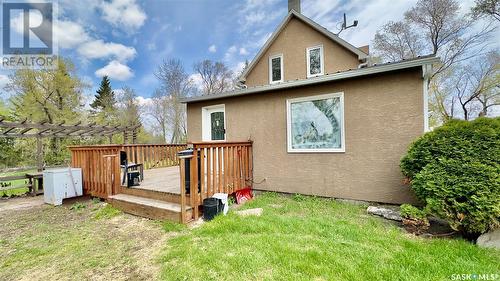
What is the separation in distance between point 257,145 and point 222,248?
3.34 meters

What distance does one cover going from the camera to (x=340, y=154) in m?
4.88

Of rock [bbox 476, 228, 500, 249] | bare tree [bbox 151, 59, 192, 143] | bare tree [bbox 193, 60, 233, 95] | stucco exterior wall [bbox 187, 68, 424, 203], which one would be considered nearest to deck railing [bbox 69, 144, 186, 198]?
stucco exterior wall [bbox 187, 68, 424, 203]

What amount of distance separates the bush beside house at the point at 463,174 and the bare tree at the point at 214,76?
809 inches

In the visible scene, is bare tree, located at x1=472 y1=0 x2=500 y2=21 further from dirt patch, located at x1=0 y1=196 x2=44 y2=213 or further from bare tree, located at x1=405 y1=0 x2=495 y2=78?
dirt patch, located at x1=0 y1=196 x2=44 y2=213

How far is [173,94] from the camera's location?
67.7 ft

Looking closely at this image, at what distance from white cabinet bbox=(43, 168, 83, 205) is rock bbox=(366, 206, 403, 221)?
23.1 feet

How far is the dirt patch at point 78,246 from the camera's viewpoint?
2.63 metres

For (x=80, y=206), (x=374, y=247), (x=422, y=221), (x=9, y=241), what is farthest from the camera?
(x=80, y=206)

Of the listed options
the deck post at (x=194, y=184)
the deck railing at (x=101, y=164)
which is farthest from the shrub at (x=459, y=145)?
the deck railing at (x=101, y=164)

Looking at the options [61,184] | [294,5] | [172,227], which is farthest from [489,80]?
[61,184]

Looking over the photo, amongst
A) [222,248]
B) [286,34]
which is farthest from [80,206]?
[286,34]

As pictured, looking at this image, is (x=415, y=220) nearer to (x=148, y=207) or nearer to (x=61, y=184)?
(x=148, y=207)

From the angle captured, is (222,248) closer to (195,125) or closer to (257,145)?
(257,145)

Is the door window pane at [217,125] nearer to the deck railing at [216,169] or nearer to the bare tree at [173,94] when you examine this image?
the deck railing at [216,169]
